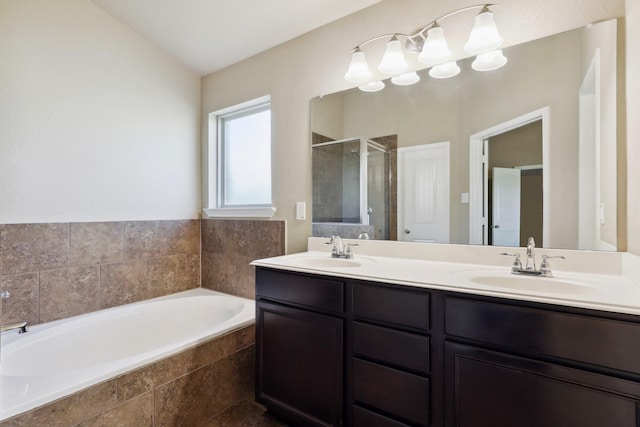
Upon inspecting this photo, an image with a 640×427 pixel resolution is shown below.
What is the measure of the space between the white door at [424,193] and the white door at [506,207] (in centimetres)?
23

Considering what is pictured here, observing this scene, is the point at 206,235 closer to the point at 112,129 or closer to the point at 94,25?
the point at 112,129

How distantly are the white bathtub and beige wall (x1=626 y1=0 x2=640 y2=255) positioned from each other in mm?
1959

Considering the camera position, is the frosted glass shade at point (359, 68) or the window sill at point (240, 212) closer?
the frosted glass shade at point (359, 68)

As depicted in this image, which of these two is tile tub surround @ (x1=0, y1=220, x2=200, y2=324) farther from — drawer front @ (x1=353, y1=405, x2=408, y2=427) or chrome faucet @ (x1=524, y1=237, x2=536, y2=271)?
chrome faucet @ (x1=524, y1=237, x2=536, y2=271)

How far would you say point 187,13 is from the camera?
6.93 feet

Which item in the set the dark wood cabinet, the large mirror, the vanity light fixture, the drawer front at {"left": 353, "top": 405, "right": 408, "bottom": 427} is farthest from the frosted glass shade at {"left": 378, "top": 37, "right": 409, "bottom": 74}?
the drawer front at {"left": 353, "top": 405, "right": 408, "bottom": 427}

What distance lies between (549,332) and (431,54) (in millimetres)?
1395

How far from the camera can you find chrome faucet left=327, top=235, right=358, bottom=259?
6.07 ft

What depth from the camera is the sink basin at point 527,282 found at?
1.17 meters

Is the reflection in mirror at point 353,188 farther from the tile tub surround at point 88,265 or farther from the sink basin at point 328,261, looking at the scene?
the tile tub surround at point 88,265

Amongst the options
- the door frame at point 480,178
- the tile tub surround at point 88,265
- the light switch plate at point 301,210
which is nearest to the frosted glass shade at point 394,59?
the door frame at point 480,178

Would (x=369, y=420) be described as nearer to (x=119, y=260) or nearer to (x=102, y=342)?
(x=102, y=342)

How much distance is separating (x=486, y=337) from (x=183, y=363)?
1461mm

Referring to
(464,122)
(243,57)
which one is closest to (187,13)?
(243,57)
